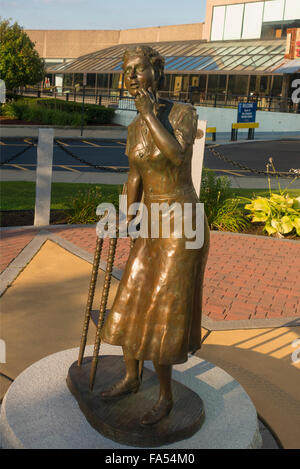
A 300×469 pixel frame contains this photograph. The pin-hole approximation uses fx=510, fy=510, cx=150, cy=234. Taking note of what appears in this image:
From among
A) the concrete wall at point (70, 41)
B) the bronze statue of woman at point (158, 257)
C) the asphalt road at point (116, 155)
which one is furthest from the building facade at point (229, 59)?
the bronze statue of woman at point (158, 257)

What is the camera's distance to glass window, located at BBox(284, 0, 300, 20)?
35.8 meters

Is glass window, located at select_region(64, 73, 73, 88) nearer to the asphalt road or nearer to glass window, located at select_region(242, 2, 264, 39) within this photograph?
glass window, located at select_region(242, 2, 264, 39)

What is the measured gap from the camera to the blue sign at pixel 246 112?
23.0 metres

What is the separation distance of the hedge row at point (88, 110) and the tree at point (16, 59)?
3.21 metres

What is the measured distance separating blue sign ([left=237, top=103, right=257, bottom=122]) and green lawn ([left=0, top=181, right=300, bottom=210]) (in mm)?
11354

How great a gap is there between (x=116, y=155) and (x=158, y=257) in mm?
15183

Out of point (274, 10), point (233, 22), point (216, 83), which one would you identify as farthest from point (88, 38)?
point (216, 83)

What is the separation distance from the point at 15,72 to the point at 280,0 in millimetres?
19784

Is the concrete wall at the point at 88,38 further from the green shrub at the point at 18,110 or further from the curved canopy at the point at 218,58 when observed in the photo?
the green shrub at the point at 18,110

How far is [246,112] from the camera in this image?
23.5 metres

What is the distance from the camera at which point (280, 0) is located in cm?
3631

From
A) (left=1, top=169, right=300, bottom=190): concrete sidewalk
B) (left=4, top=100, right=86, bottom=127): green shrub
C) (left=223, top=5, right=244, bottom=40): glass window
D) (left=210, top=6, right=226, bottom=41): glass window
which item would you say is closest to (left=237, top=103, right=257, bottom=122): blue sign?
(left=4, top=100, right=86, bottom=127): green shrub
